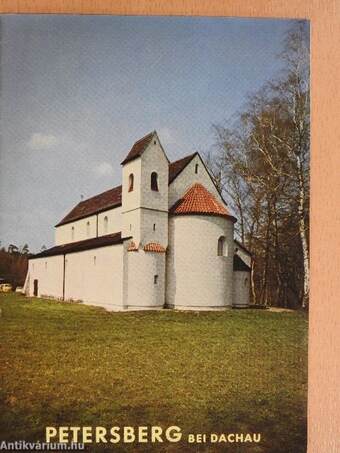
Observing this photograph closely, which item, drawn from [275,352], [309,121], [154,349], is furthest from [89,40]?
[275,352]

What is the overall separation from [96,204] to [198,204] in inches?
19.2

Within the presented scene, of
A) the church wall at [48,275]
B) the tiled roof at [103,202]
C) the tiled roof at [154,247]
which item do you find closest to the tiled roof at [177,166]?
the tiled roof at [103,202]

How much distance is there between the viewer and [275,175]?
2373 mm

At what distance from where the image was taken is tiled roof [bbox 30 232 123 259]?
7.52 feet

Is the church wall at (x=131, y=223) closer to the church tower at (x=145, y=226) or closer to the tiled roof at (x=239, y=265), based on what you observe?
the church tower at (x=145, y=226)

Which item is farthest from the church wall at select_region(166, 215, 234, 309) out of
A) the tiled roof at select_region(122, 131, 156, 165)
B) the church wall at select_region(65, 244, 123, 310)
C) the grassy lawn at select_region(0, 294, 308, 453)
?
the tiled roof at select_region(122, 131, 156, 165)

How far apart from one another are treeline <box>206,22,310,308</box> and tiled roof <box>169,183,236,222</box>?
7cm

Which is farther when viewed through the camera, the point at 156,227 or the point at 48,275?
the point at 156,227

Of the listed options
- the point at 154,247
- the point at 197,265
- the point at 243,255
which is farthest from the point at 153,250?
the point at 243,255

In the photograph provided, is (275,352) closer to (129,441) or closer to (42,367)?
(129,441)

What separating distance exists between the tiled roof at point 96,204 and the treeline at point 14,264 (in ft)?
0.69

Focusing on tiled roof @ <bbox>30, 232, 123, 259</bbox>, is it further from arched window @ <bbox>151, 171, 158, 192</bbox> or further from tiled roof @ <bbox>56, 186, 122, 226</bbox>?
arched window @ <bbox>151, 171, 158, 192</bbox>

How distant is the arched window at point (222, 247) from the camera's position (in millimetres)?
Answer: 2416

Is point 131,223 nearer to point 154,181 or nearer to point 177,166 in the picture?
point 154,181
